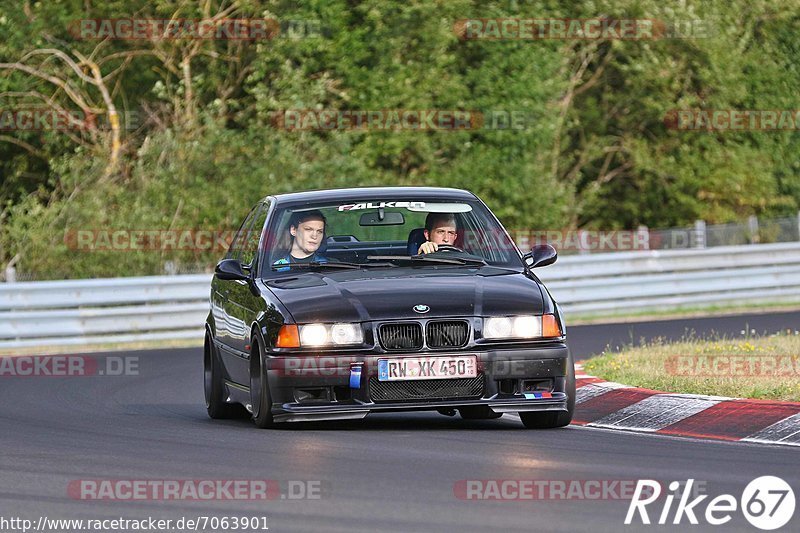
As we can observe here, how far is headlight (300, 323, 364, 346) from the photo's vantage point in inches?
413

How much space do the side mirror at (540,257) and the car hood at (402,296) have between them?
427 millimetres

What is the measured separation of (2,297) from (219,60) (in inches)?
505

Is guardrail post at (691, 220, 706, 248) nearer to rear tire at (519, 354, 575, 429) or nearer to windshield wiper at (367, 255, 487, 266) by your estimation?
windshield wiper at (367, 255, 487, 266)

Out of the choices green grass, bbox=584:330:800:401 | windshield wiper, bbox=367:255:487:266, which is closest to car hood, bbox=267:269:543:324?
windshield wiper, bbox=367:255:487:266

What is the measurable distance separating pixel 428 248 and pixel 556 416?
60.3 inches

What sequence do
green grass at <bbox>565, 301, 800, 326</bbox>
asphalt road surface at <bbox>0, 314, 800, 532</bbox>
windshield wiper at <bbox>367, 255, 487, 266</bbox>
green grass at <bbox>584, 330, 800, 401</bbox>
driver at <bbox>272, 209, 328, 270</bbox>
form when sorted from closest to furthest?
asphalt road surface at <bbox>0, 314, 800, 532</bbox> < windshield wiper at <bbox>367, 255, 487, 266</bbox> < driver at <bbox>272, 209, 328, 270</bbox> < green grass at <bbox>584, 330, 800, 401</bbox> < green grass at <bbox>565, 301, 800, 326</bbox>

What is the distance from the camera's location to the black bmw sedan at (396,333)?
34.3 feet

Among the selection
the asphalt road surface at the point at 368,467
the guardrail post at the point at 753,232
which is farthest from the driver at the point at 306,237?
the guardrail post at the point at 753,232

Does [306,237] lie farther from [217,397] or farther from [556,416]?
[556,416]

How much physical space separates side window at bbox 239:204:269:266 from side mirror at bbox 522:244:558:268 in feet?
6.00

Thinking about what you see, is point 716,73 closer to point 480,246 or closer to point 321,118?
point 321,118

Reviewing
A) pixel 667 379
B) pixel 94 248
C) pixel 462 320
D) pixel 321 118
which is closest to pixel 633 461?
pixel 462 320

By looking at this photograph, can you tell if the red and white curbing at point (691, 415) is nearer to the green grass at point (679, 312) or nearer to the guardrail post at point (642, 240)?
the green grass at point (679, 312)

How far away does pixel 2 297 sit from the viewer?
22.4m
